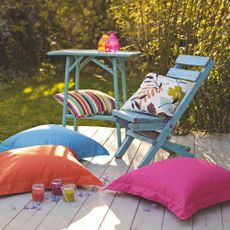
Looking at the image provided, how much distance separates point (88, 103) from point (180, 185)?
1757mm

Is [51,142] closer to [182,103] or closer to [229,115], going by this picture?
[182,103]

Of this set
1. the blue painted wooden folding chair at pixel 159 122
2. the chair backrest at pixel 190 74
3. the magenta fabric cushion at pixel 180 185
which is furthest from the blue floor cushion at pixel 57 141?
the magenta fabric cushion at pixel 180 185

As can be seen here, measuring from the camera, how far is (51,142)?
4.55m

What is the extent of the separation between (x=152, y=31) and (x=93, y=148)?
1.64 meters

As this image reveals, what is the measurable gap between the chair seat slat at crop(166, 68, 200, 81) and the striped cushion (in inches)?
24.5

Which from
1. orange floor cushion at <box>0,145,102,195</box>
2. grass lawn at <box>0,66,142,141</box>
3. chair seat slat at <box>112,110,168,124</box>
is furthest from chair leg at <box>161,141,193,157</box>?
grass lawn at <box>0,66,142,141</box>

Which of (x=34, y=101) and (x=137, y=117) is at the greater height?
(x=137, y=117)

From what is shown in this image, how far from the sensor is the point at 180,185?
3477 millimetres

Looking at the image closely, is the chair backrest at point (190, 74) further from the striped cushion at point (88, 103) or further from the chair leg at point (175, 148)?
the striped cushion at point (88, 103)

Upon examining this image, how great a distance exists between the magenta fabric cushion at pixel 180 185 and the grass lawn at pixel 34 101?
1947 millimetres

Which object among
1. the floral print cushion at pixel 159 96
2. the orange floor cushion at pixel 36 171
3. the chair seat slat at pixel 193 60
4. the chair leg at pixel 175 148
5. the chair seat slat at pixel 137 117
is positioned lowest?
the chair leg at pixel 175 148

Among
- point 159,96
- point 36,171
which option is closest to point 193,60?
point 159,96

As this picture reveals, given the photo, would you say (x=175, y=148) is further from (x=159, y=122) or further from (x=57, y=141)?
(x=57, y=141)

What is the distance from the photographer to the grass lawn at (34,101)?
645 cm
